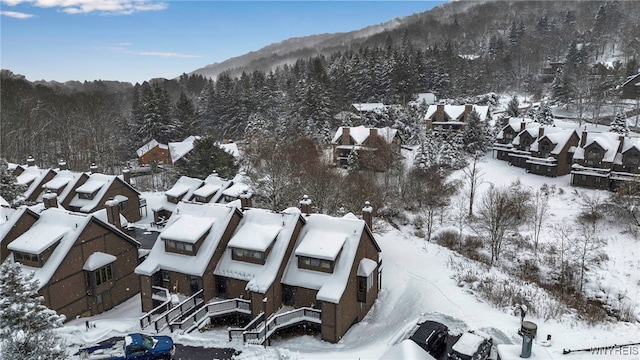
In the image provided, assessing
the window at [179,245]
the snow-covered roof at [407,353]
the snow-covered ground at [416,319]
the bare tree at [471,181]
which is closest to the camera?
the snow-covered roof at [407,353]

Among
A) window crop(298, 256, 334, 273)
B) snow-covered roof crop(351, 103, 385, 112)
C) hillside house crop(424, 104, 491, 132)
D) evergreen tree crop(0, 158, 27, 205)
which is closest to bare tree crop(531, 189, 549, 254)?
hillside house crop(424, 104, 491, 132)

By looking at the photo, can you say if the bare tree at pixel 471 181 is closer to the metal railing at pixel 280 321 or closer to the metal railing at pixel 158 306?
the metal railing at pixel 280 321

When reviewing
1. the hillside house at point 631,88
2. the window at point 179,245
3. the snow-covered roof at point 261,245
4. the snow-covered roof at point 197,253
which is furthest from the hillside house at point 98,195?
the hillside house at point 631,88

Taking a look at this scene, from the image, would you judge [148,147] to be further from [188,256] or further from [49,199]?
[188,256]

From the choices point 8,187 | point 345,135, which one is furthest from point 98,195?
point 345,135

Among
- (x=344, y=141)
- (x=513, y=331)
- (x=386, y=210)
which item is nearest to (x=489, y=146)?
(x=344, y=141)

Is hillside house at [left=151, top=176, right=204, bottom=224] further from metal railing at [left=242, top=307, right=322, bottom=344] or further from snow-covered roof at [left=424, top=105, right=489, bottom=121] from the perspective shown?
snow-covered roof at [left=424, top=105, right=489, bottom=121]

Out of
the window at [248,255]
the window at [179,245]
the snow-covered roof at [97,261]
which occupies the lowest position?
the snow-covered roof at [97,261]
